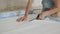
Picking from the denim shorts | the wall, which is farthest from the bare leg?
the wall

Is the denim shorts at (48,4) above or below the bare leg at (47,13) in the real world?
above

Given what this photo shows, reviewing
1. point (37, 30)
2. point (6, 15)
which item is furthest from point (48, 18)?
point (6, 15)

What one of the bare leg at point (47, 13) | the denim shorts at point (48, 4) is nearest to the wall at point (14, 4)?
the denim shorts at point (48, 4)

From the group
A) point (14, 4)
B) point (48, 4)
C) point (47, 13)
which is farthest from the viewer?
point (14, 4)

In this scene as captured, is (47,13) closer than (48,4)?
Yes

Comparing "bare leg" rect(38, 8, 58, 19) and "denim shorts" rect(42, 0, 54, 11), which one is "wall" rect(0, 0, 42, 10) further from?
"bare leg" rect(38, 8, 58, 19)

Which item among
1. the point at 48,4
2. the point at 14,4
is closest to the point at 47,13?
the point at 48,4

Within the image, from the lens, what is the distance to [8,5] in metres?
1.67

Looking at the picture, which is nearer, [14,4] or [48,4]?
[48,4]

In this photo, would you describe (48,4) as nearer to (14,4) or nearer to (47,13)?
(47,13)

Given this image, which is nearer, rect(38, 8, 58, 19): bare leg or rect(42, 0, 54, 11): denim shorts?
rect(38, 8, 58, 19): bare leg

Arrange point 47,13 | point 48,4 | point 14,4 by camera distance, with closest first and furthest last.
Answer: point 47,13 < point 48,4 < point 14,4

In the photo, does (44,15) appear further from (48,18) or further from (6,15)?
(6,15)

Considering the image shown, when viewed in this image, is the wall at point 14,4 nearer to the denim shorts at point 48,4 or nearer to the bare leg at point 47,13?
the denim shorts at point 48,4
